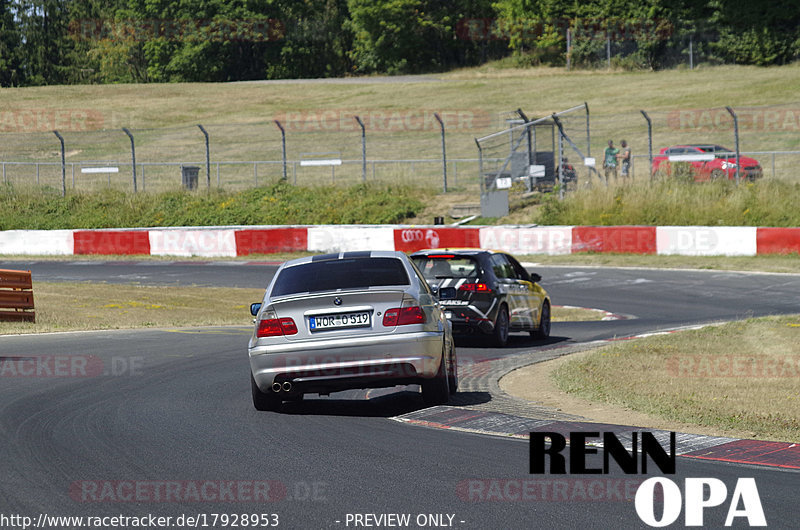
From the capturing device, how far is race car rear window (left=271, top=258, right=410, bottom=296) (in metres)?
10.2

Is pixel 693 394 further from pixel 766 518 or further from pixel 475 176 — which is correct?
pixel 475 176

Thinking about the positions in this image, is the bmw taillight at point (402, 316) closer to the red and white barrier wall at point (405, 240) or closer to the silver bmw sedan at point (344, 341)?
the silver bmw sedan at point (344, 341)

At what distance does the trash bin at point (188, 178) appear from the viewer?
4156 cm

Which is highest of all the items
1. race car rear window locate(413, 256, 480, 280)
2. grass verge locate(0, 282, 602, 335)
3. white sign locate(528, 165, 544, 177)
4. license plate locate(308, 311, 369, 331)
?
white sign locate(528, 165, 544, 177)

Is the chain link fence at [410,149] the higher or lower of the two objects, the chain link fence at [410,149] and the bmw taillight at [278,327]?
the higher

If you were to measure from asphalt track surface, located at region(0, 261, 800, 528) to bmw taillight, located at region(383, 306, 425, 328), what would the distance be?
0.83 m

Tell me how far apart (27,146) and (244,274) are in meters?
36.3

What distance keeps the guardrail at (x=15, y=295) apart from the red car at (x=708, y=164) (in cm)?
2119

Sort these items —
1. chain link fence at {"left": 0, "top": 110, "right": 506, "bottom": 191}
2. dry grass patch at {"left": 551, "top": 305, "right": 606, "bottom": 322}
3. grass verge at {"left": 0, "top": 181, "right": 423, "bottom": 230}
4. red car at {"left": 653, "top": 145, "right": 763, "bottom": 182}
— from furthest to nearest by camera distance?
chain link fence at {"left": 0, "top": 110, "right": 506, "bottom": 191} < grass verge at {"left": 0, "top": 181, "right": 423, "bottom": 230} < red car at {"left": 653, "top": 145, "right": 763, "bottom": 182} < dry grass patch at {"left": 551, "top": 305, "right": 606, "bottom": 322}

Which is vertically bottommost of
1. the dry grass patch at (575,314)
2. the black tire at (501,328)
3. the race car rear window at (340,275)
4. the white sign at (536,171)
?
the dry grass patch at (575,314)

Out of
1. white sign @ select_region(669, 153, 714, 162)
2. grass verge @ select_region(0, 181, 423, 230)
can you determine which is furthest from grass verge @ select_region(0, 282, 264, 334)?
white sign @ select_region(669, 153, 714, 162)

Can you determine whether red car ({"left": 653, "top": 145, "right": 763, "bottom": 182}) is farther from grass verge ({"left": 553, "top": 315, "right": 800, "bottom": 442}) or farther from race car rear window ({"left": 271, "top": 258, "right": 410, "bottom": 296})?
race car rear window ({"left": 271, "top": 258, "right": 410, "bottom": 296})

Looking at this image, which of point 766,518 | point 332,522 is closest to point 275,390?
point 332,522

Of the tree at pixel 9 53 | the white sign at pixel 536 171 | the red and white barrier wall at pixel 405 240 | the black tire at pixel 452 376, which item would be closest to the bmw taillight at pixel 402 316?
the black tire at pixel 452 376
